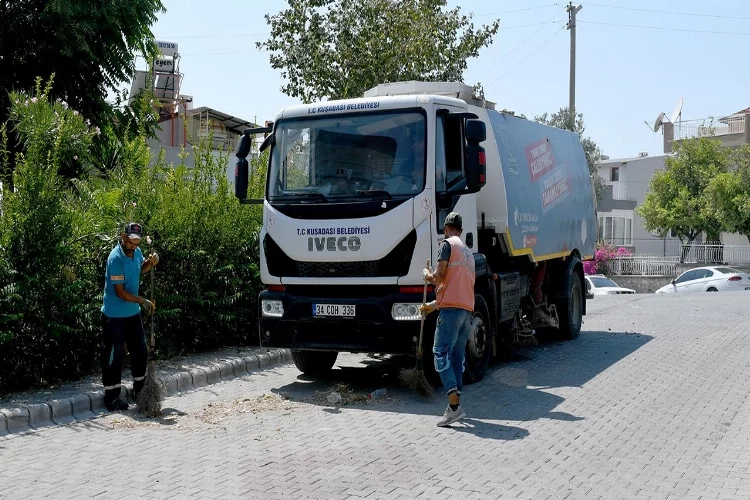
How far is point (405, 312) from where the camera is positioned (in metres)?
9.27

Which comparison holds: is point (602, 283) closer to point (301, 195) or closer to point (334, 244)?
point (301, 195)

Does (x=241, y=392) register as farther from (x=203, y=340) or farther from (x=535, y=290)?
(x=535, y=290)

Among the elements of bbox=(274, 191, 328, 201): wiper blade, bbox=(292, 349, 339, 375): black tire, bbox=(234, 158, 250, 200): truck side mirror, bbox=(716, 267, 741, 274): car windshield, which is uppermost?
bbox=(234, 158, 250, 200): truck side mirror

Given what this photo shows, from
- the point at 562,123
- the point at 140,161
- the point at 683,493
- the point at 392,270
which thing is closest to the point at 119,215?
the point at 140,161

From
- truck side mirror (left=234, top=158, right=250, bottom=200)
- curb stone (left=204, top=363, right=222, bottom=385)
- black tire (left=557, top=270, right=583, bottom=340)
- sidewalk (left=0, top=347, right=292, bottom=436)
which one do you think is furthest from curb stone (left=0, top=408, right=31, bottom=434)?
black tire (left=557, top=270, right=583, bottom=340)

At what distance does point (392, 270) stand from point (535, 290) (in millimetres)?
4133

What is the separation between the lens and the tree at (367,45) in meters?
22.0

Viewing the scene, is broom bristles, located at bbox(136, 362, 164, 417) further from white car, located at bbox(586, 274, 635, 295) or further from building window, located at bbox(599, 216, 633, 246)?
building window, located at bbox(599, 216, 633, 246)

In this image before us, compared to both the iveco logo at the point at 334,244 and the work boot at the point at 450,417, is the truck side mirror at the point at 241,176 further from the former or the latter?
the work boot at the point at 450,417

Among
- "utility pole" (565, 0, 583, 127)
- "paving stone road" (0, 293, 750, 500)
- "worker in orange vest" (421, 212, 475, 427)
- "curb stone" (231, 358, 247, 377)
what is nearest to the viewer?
"paving stone road" (0, 293, 750, 500)

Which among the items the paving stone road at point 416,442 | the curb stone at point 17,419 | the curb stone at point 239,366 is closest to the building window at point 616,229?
the paving stone road at point 416,442

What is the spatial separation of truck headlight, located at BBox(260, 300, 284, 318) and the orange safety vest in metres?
2.07

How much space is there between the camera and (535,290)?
12953 millimetres

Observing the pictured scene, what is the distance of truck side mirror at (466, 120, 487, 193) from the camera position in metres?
9.27
